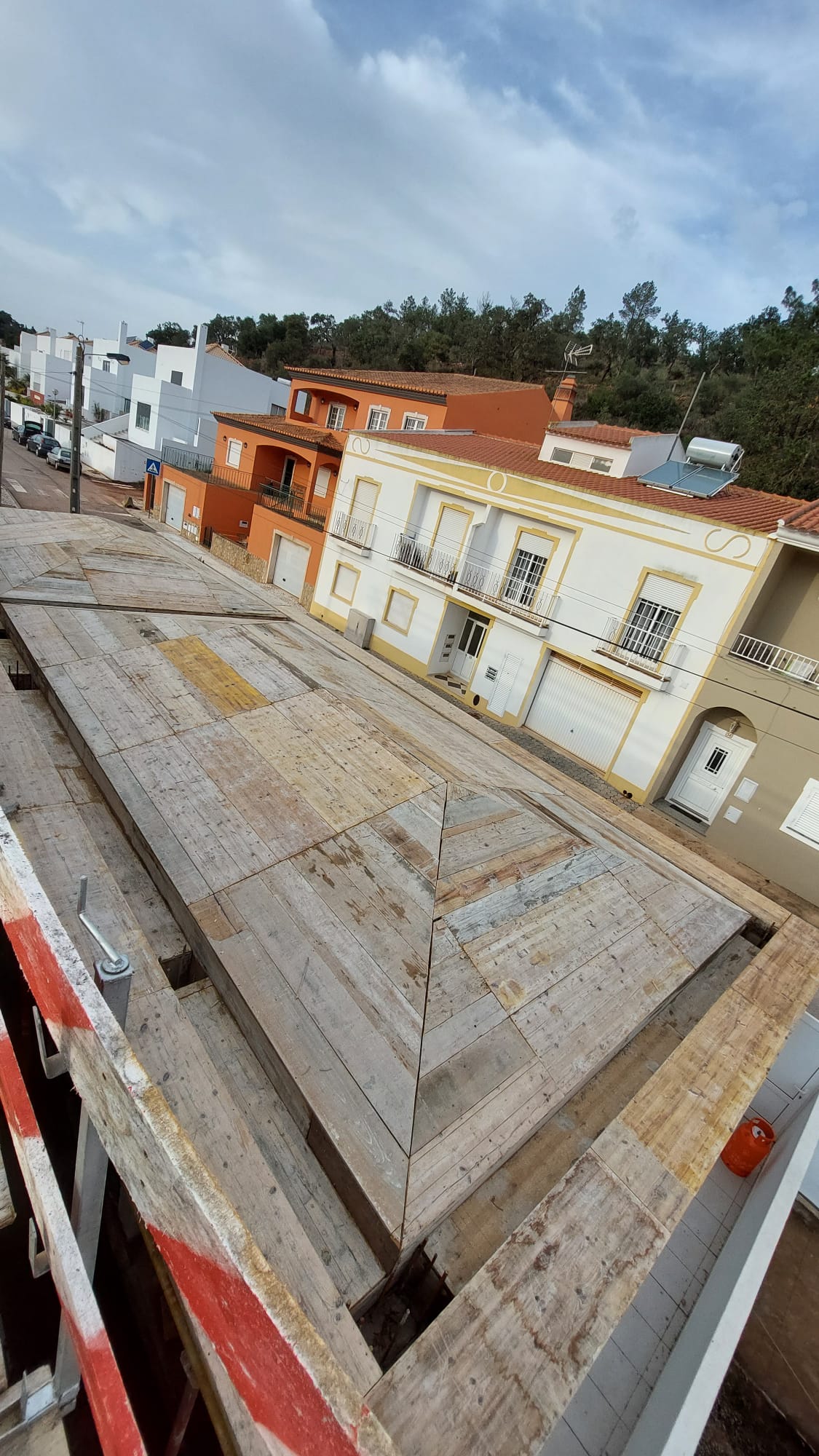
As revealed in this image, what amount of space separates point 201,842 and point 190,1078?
237 centimetres

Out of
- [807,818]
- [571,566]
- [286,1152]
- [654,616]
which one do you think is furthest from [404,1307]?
[571,566]

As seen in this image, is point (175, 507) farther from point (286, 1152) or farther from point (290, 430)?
point (286, 1152)

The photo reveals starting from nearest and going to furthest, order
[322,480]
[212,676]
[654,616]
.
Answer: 1. [212,676]
2. [654,616]
3. [322,480]

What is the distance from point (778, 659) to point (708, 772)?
11.1 feet

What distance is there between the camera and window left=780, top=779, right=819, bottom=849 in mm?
13023

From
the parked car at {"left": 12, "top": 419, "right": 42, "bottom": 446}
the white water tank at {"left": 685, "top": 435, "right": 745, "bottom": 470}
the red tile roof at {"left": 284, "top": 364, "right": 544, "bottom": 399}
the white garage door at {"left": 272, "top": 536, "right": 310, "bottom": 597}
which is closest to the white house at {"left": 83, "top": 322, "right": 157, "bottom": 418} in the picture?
the parked car at {"left": 12, "top": 419, "right": 42, "bottom": 446}

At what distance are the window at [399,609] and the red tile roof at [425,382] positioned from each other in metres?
9.64

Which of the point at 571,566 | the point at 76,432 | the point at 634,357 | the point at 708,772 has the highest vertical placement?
the point at 634,357

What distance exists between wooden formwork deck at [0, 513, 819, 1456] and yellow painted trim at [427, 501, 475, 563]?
35.1ft

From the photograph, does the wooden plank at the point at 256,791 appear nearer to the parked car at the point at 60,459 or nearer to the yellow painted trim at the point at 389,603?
the yellow painted trim at the point at 389,603

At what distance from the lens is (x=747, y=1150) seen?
713 centimetres

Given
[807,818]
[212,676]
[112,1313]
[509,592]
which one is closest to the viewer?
[112,1313]

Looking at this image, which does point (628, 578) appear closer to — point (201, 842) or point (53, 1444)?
point (201, 842)

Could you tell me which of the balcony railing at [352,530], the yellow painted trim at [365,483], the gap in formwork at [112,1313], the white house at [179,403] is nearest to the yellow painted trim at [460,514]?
the balcony railing at [352,530]
